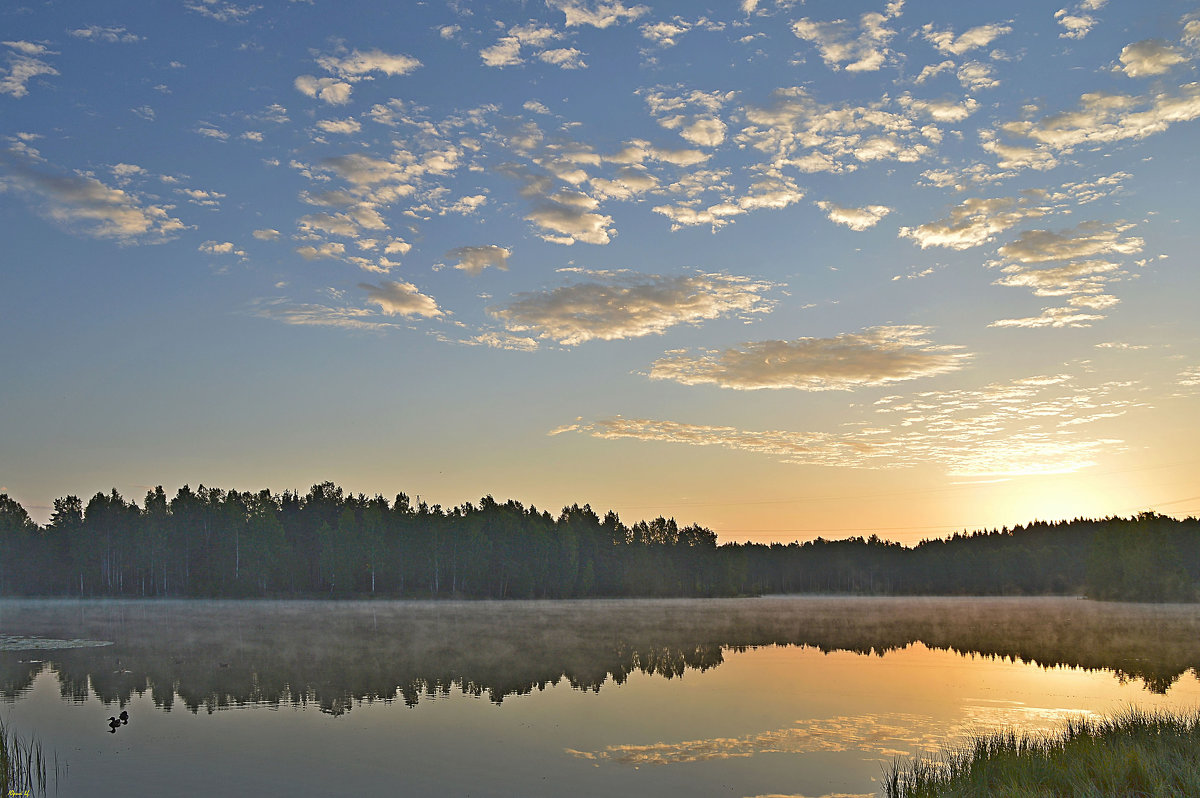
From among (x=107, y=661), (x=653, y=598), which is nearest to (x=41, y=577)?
(x=653, y=598)

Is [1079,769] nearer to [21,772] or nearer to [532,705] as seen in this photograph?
[532,705]

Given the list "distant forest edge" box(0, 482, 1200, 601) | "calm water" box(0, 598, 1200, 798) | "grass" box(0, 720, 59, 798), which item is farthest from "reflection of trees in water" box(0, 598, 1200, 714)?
"distant forest edge" box(0, 482, 1200, 601)

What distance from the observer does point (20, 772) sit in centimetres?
1881

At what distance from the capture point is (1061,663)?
45250mm

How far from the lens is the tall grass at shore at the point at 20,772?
56.7 feet

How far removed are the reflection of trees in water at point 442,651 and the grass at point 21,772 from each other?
860 centimetres

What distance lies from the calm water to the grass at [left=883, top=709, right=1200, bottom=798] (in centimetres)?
261

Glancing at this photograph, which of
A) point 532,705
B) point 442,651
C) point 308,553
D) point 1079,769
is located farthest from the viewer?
point 308,553

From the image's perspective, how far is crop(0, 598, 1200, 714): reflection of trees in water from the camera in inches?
1340

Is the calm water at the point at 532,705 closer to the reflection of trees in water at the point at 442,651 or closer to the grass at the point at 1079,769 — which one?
the reflection of trees in water at the point at 442,651

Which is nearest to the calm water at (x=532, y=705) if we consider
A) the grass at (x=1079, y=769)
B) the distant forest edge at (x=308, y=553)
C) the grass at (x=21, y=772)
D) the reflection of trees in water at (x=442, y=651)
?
the reflection of trees in water at (x=442, y=651)

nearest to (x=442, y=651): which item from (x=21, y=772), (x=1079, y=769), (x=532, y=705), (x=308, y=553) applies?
(x=532, y=705)

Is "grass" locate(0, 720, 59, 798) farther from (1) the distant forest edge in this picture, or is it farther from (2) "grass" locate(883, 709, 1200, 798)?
(1) the distant forest edge

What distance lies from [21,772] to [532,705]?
52.8ft
